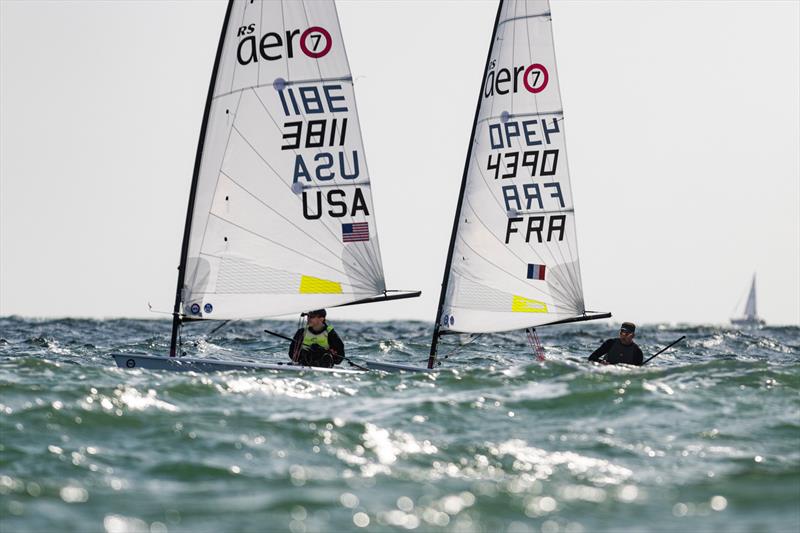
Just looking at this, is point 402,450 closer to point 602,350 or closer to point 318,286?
point 318,286

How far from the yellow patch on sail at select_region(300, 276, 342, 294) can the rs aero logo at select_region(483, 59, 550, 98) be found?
14.4ft

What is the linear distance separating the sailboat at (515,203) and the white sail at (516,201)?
17mm

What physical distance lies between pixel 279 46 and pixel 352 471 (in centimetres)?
945

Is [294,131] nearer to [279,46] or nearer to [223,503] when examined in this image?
[279,46]

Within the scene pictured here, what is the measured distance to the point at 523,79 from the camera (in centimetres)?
1998

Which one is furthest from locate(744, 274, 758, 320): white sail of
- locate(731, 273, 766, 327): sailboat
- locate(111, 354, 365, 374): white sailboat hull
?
locate(111, 354, 365, 374): white sailboat hull

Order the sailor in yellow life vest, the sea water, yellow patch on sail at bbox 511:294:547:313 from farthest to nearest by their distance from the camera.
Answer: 1. yellow patch on sail at bbox 511:294:547:313
2. the sailor in yellow life vest
3. the sea water

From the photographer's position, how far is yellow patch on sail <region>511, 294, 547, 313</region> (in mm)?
20281

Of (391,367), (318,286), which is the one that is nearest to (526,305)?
(391,367)

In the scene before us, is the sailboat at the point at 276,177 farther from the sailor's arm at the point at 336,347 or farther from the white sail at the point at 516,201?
the white sail at the point at 516,201

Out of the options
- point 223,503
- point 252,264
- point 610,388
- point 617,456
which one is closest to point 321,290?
point 252,264

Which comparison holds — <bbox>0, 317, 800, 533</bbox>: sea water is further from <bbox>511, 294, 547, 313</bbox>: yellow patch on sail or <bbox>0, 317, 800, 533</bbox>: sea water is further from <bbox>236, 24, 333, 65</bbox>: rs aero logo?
<bbox>236, 24, 333, 65</bbox>: rs aero logo

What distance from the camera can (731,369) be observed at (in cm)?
1741

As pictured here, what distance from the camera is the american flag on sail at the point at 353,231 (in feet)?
60.8
